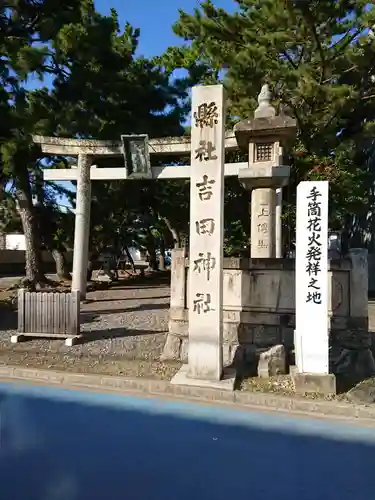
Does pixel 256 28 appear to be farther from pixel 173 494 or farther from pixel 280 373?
pixel 173 494

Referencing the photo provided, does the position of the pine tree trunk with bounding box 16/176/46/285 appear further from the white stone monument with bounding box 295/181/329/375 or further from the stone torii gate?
the white stone monument with bounding box 295/181/329/375

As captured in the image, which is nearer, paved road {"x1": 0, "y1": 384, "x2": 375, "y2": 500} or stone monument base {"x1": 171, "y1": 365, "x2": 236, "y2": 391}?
paved road {"x1": 0, "y1": 384, "x2": 375, "y2": 500}

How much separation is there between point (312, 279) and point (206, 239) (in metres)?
1.57

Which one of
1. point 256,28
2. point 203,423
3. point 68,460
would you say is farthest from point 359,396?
point 256,28

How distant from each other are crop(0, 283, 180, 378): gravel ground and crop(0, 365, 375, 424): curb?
314 mm

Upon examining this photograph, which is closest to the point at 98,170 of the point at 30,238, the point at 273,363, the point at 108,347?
the point at 30,238

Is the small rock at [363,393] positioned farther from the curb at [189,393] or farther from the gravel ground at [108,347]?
the gravel ground at [108,347]

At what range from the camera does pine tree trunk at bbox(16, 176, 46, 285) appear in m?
16.2

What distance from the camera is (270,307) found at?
716 cm

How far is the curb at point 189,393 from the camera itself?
5.41 meters

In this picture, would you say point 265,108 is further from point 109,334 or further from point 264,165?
point 109,334

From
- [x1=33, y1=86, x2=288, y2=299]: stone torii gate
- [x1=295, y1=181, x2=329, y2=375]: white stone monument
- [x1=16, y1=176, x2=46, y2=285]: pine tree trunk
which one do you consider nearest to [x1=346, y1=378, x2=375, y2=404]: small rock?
[x1=295, y1=181, x2=329, y2=375]: white stone monument

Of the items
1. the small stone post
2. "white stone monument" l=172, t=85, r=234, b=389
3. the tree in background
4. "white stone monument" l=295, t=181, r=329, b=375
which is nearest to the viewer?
"white stone monument" l=295, t=181, r=329, b=375

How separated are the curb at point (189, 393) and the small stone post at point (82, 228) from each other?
5187mm
